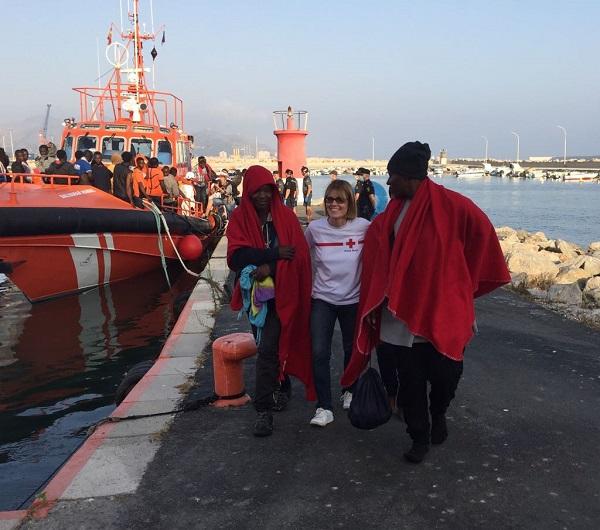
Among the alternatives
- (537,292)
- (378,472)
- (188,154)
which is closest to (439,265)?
(378,472)

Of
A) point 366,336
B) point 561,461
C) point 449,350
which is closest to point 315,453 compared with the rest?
point 366,336

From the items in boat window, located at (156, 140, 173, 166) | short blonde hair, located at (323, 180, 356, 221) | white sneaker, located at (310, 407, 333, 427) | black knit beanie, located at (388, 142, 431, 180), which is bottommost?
white sneaker, located at (310, 407, 333, 427)

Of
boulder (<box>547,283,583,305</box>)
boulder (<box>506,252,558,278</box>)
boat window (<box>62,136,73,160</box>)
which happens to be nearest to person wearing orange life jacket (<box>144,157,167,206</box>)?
boat window (<box>62,136,73,160</box>)

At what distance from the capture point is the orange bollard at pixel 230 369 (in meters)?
4.27

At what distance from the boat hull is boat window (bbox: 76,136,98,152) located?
3.96m

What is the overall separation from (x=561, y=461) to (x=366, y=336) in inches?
50.8

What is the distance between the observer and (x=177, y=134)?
1488cm

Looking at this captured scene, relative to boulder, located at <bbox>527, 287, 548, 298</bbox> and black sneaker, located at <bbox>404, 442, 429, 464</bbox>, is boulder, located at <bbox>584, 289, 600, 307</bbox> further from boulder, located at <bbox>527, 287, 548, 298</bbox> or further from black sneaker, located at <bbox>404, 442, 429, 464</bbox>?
black sneaker, located at <bbox>404, 442, 429, 464</bbox>

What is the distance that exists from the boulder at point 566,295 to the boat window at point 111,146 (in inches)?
396

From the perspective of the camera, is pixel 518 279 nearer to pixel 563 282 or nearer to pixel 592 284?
pixel 563 282

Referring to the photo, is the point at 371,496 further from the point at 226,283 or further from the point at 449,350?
the point at 226,283

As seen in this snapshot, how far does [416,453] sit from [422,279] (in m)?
1.00

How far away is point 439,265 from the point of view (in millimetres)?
3070

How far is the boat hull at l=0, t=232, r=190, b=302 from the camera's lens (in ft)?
29.7
